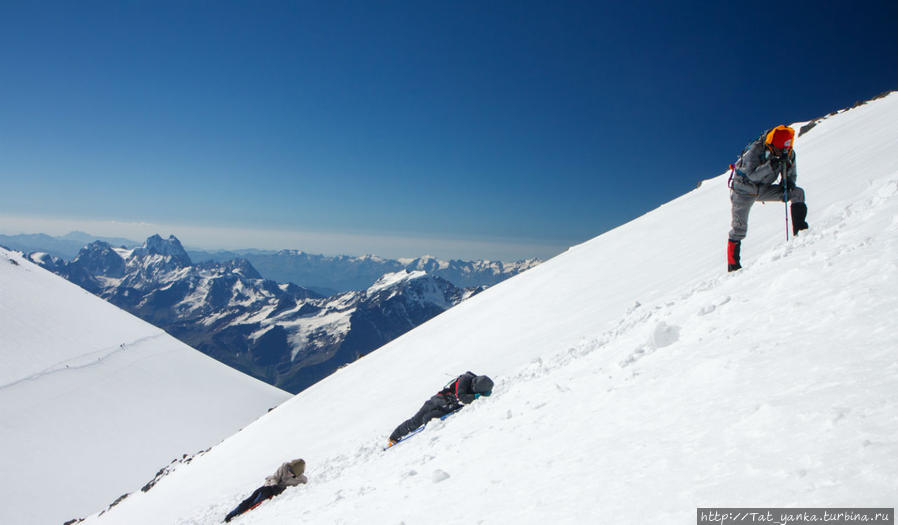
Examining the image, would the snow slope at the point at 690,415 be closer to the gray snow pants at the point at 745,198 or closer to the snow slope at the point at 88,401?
the gray snow pants at the point at 745,198

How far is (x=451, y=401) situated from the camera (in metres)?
9.18

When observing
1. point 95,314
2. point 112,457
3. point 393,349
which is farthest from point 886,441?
point 95,314

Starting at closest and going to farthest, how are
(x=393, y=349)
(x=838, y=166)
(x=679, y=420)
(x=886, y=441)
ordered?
(x=886, y=441), (x=679, y=420), (x=838, y=166), (x=393, y=349)

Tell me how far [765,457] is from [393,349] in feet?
62.6

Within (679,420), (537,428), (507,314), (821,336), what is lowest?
(537,428)

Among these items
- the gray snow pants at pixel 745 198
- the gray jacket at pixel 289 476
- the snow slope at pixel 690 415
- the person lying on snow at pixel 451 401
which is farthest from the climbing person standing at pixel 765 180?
the gray jacket at pixel 289 476

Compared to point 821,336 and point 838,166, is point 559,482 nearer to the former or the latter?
point 821,336

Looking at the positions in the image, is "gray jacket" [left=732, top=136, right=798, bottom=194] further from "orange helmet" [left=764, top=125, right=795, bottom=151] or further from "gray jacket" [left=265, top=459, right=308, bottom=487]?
"gray jacket" [left=265, top=459, right=308, bottom=487]

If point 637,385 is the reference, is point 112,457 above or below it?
below

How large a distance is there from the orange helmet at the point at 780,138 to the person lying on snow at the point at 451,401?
24.6 ft

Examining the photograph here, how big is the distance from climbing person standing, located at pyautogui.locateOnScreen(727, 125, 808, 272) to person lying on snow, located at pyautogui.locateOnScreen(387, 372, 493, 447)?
5.57 metres

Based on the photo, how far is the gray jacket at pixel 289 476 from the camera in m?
9.81

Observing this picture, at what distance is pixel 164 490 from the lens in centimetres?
1945

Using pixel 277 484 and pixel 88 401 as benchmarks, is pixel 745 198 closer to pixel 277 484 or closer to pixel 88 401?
pixel 277 484
